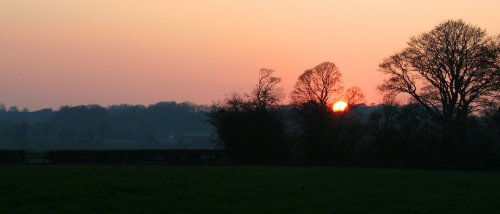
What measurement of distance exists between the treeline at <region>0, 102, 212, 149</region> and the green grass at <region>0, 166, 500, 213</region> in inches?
2149

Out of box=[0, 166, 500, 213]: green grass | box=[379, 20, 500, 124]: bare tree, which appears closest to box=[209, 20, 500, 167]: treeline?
box=[379, 20, 500, 124]: bare tree

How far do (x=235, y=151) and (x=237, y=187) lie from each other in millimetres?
27211

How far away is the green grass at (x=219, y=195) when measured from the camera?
1413 cm

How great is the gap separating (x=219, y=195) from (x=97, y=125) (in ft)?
270

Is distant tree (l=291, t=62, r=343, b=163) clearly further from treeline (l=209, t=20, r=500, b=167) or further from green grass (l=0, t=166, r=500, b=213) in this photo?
green grass (l=0, t=166, r=500, b=213)

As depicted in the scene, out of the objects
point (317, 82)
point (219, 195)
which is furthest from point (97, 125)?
point (219, 195)

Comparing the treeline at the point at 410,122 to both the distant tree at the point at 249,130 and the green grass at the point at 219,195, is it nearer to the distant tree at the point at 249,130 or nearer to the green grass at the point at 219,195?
the distant tree at the point at 249,130

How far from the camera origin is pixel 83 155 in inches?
1481

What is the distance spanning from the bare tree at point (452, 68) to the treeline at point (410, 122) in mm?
76

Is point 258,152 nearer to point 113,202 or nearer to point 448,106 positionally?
point 448,106

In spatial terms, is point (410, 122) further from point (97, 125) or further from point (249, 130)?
point (97, 125)

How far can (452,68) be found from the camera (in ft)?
166

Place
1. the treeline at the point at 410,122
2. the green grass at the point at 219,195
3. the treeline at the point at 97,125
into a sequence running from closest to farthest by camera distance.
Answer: the green grass at the point at 219,195, the treeline at the point at 410,122, the treeline at the point at 97,125

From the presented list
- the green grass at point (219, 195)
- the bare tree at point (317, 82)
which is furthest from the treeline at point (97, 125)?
the green grass at point (219, 195)
